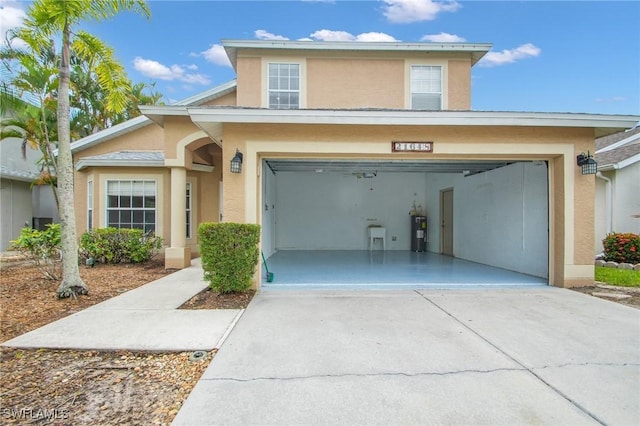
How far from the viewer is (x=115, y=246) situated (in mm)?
9852

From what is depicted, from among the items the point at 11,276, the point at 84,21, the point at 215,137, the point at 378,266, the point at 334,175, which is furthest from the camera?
the point at 334,175

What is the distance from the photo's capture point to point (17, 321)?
4934 millimetres

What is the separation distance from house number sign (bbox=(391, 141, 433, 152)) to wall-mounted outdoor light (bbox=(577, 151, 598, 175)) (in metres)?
3.11

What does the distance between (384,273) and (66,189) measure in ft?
23.7

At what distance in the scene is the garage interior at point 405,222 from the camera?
27.0ft

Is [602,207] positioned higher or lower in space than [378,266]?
higher

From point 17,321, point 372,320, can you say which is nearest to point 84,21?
point 17,321

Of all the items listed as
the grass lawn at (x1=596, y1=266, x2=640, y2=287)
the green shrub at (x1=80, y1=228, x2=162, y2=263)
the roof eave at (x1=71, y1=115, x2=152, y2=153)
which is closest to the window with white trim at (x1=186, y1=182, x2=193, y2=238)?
the green shrub at (x1=80, y1=228, x2=162, y2=263)

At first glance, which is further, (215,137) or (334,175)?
(334,175)

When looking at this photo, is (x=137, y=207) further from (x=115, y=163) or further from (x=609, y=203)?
(x=609, y=203)

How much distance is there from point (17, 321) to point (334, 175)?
1171cm

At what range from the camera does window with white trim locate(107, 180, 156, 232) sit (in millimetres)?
10953

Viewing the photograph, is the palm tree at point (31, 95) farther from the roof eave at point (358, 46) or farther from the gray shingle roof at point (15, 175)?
the roof eave at point (358, 46)

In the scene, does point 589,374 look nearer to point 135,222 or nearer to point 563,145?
point 563,145
